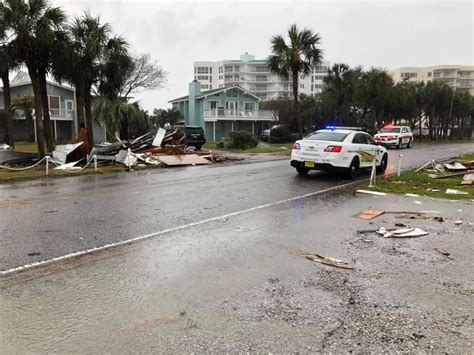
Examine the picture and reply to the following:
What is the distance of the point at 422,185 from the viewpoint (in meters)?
12.4

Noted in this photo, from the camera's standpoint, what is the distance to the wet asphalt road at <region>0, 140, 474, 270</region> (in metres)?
6.25

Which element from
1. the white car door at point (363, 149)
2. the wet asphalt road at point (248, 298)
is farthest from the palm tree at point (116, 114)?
the wet asphalt road at point (248, 298)

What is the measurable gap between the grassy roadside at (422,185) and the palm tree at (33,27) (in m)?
13.9

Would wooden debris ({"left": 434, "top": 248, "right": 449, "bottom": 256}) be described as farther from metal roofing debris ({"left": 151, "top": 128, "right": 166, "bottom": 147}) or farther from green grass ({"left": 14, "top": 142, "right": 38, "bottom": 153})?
green grass ({"left": 14, "top": 142, "right": 38, "bottom": 153})

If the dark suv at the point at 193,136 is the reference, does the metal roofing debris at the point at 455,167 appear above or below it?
below

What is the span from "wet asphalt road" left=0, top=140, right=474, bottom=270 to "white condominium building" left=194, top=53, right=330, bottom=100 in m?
103

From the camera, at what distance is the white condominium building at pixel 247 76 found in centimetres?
11838

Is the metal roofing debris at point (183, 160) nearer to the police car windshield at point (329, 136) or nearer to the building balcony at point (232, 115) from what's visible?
the police car windshield at point (329, 136)

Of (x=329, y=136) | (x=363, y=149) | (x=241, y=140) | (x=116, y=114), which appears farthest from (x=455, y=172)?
(x=116, y=114)

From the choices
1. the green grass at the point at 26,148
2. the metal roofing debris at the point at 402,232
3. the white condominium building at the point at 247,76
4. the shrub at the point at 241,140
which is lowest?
the green grass at the point at 26,148

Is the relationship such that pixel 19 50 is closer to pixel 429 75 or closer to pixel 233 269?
pixel 233 269

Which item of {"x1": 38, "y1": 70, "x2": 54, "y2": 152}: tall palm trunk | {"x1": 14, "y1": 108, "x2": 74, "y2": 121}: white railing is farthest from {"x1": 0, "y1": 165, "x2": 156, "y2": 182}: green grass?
{"x1": 14, "y1": 108, "x2": 74, "y2": 121}: white railing

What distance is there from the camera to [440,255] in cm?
578

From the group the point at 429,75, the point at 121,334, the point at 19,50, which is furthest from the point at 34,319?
the point at 429,75
